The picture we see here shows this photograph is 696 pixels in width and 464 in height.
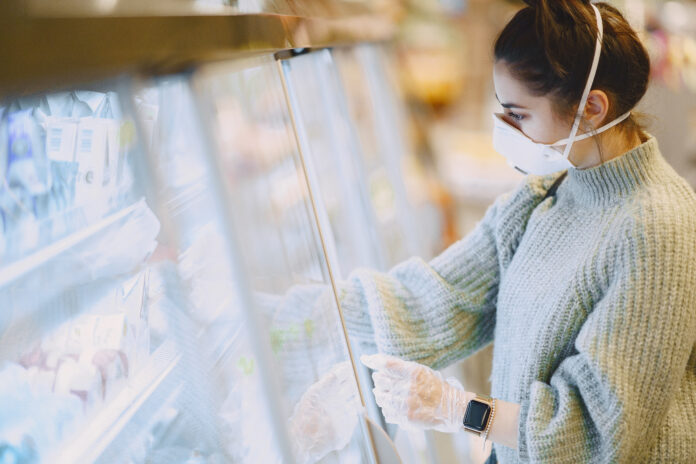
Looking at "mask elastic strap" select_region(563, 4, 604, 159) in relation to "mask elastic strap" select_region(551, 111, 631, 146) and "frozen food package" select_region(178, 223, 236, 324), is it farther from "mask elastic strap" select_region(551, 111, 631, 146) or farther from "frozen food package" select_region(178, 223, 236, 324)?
"frozen food package" select_region(178, 223, 236, 324)

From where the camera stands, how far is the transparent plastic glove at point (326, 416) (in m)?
1.05

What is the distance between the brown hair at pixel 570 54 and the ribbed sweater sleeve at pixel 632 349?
0.22m

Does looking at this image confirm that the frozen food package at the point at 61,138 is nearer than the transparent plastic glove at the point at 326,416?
Yes

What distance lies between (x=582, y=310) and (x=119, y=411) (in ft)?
2.50

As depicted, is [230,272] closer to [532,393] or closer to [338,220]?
[532,393]

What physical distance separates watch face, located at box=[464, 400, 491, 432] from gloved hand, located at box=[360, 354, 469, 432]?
0.05ft

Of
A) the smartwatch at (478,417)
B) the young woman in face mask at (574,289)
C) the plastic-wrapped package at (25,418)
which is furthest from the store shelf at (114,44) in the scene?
the smartwatch at (478,417)

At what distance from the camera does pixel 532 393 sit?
1.01 m

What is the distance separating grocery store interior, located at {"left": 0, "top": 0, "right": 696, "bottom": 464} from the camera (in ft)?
1.82

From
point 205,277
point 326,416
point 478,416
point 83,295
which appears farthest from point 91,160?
point 478,416

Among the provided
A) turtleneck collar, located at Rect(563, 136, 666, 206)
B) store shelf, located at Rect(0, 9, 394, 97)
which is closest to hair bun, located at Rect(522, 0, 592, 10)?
turtleneck collar, located at Rect(563, 136, 666, 206)

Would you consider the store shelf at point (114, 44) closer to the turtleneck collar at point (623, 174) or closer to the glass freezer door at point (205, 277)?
the glass freezer door at point (205, 277)

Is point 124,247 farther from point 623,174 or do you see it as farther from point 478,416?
point 623,174

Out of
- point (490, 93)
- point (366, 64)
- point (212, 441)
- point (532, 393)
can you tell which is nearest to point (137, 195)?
point (212, 441)
